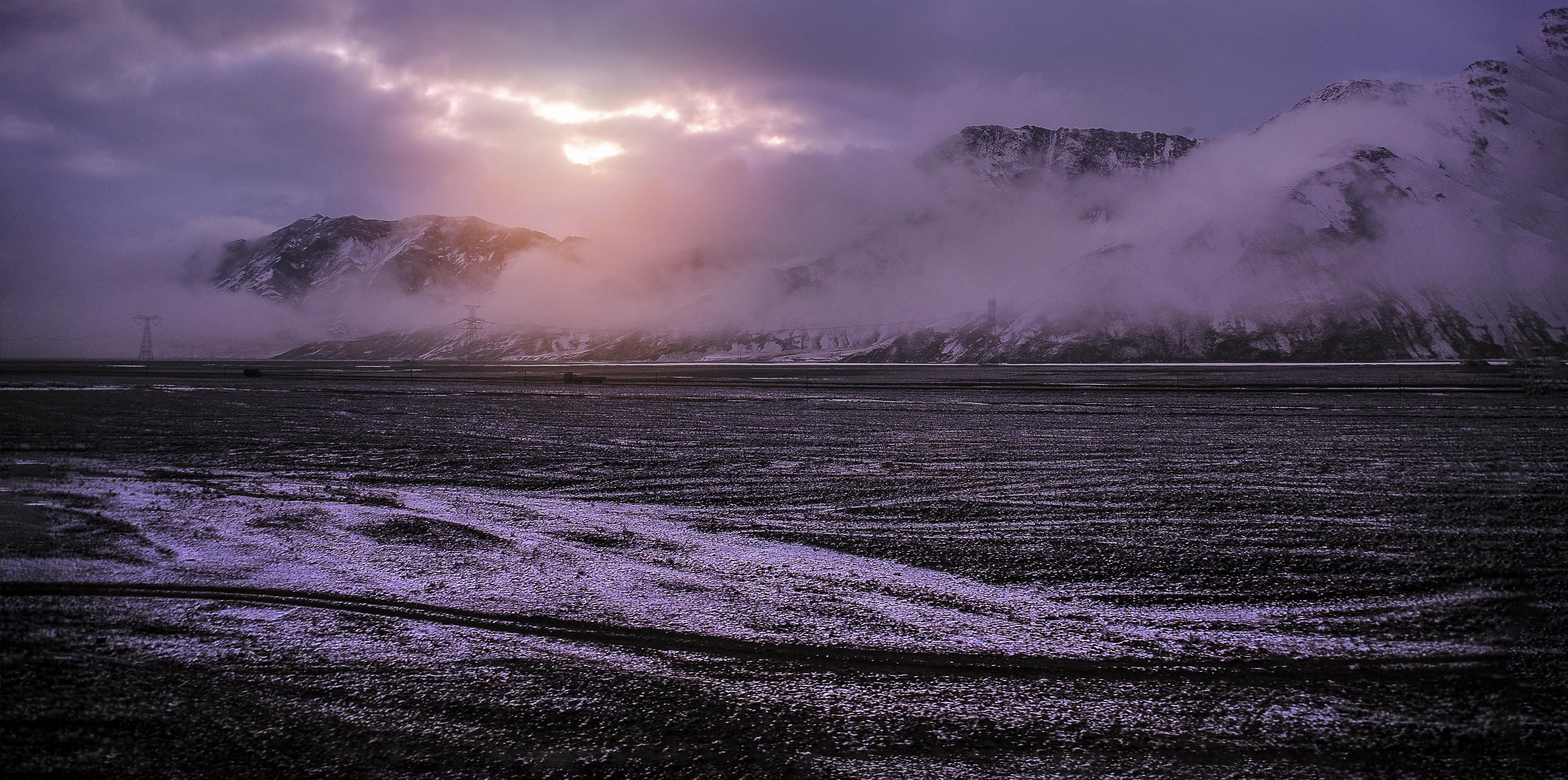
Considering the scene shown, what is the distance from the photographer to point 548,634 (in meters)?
7.49

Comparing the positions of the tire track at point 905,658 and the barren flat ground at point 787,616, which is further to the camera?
the tire track at point 905,658

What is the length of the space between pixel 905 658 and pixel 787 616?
62.2 inches

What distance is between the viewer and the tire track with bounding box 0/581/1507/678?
6.52 meters

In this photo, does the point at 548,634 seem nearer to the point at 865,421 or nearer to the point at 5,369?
the point at 865,421

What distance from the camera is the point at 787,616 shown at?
26.5 ft

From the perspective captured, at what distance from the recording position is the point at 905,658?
6.86 m

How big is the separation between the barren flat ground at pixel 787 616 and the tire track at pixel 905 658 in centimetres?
4

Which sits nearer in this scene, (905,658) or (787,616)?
(905,658)

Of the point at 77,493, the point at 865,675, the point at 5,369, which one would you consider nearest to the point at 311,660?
the point at 865,675

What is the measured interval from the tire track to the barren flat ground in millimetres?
43

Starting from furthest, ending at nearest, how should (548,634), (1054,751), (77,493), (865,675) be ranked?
(77,493)
(548,634)
(865,675)
(1054,751)

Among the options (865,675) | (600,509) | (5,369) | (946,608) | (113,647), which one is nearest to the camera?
(865,675)

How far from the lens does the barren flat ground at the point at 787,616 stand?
532cm

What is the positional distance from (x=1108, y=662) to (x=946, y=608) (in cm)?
189
